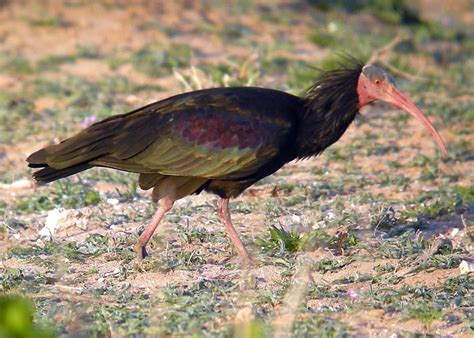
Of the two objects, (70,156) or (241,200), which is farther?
(241,200)

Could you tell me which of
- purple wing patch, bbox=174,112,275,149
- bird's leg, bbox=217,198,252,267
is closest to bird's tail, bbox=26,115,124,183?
purple wing patch, bbox=174,112,275,149

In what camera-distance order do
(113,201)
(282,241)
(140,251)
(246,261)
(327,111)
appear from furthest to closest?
(113,201) < (327,111) < (282,241) < (140,251) < (246,261)

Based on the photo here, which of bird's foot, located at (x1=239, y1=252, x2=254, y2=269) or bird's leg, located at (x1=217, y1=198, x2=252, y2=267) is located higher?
bird's leg, located at (x1=217, y1=198, x2=252, y2=267)

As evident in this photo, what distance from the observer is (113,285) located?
7008 millimetres

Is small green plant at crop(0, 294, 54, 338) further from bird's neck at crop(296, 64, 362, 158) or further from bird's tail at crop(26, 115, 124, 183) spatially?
bird's neck at crop(296, 64, 362, 158)

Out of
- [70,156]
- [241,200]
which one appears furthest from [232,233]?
[241,200]

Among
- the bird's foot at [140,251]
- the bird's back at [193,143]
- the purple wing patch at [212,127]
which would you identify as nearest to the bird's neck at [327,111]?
the bird's back at [193,143]

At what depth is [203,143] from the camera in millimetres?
7500

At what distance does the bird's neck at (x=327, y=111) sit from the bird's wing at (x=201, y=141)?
0.62ft

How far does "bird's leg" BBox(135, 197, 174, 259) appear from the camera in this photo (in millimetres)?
7461

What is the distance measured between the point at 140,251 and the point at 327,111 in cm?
156

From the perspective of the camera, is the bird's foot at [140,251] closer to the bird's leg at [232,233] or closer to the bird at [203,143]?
the bird at [203,143]

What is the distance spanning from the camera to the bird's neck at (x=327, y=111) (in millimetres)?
7617

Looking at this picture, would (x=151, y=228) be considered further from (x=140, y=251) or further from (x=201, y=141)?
(x=201, y=141)
